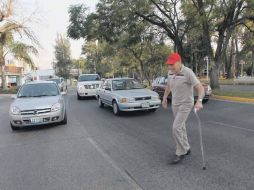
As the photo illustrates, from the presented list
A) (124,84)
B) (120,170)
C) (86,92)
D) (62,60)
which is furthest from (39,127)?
(62,60)

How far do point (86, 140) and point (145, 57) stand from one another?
34.3 meters

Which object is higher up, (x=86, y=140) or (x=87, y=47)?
(x=87, y=47)

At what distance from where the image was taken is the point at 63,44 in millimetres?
82000

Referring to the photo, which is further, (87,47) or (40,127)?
(87,47)

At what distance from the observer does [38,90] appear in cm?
1091

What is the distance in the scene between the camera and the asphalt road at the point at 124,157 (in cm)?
479

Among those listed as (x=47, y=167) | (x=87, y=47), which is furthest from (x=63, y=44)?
(x=47, y=167)

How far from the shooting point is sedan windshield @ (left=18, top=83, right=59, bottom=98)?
10719 millimetres

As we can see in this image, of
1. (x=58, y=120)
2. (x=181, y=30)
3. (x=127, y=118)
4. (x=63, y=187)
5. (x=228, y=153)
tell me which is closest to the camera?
(x=63, y=187)

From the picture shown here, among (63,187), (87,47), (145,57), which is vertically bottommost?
(63,187)

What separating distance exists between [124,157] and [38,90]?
577 cm

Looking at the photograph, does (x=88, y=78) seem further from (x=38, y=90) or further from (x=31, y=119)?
(x=31, y=119)

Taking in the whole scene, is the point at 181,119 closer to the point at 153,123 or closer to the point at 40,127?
the point at 153,123

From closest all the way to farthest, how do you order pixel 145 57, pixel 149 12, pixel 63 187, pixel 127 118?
1. pixel 63 187
2. pixel 127 118
3. pixel 149 12
4. pixel 145 57
